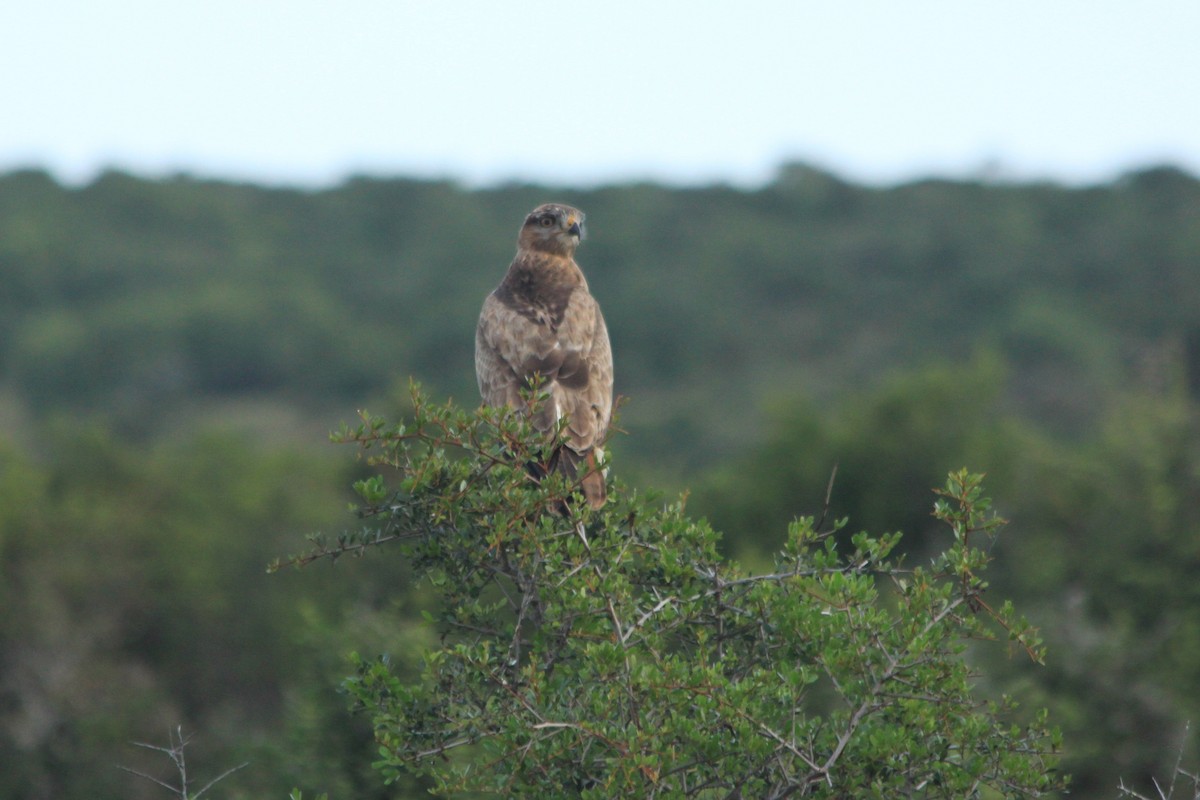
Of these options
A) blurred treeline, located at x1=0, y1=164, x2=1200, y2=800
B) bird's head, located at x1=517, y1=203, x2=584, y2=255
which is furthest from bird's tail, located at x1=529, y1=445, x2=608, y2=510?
bird's head, located at x1=517, y1=203, x2=584, y2=255

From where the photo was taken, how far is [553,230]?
374 inches

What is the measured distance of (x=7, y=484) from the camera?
29.7 m

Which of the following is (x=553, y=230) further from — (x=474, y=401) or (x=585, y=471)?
(x=474, y=401)

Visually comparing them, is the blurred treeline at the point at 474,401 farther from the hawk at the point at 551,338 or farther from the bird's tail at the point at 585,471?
the hawk at the point at 551,338

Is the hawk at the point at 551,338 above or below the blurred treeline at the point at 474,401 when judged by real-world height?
above

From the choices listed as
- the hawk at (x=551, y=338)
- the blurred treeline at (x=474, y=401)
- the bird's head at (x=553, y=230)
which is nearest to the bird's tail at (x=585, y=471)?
the hawk at (x=551, y=338)

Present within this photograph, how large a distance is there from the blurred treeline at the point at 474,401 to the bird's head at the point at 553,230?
99.5 inches

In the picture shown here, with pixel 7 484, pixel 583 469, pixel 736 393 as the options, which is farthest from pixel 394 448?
pixel 736 393

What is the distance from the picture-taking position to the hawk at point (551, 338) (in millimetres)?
7938

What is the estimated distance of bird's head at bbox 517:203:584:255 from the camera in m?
9.45

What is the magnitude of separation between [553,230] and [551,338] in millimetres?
1184

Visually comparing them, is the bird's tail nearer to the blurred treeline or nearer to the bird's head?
the blurred treeline

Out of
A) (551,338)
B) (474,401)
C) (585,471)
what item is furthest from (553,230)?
(474,401)

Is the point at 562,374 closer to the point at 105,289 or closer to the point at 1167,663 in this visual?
the point at 1167,663
